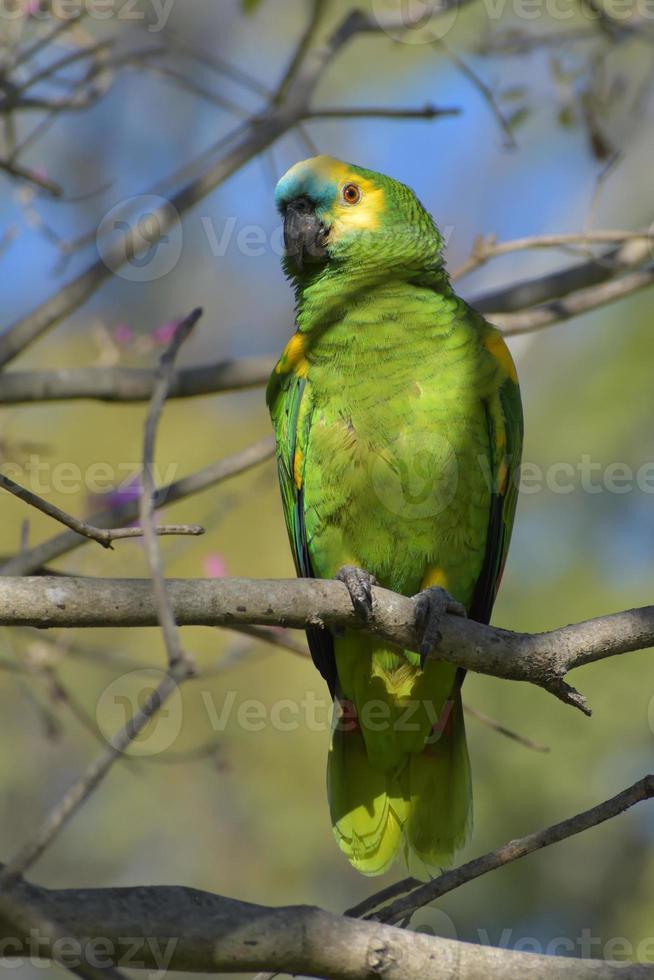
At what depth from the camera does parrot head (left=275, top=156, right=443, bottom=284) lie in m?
3.98

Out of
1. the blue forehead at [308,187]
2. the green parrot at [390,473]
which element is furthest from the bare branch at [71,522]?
the blue forehead at [308,187]

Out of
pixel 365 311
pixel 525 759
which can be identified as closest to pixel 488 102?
pixel 365 311

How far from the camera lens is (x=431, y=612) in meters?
3.04

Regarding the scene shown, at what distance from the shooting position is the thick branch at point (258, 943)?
203 centimetres

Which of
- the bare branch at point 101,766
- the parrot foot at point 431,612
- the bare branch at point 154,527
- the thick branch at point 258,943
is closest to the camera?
the bare branch at point 101,766

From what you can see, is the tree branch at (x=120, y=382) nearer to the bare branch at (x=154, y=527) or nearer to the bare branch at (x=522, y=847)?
the bare branch at (x=154, y=527)

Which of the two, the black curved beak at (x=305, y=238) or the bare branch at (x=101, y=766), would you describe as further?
the black curved beak at (x=305, y=238)

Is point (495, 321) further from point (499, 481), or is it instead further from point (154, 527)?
point (154, 527)

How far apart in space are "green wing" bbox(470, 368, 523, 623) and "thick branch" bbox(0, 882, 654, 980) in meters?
1.77

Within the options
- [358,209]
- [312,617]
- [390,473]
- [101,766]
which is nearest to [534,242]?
[358,209]

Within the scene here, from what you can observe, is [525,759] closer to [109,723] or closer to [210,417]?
[109,723]

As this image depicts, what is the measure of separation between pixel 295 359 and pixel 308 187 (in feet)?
2.43

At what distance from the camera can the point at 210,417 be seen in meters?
9.27

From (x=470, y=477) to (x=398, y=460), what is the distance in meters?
0.28
